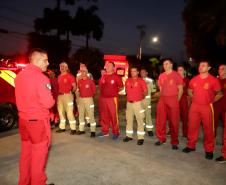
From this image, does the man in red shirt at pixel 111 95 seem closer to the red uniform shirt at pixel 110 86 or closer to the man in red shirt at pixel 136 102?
the red uniform shirt at pixel 110 86

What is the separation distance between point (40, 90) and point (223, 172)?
12.5ft

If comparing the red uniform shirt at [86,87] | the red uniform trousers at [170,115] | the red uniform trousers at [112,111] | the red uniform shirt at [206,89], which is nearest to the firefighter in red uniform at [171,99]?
the red uniform trousers at [170,115]

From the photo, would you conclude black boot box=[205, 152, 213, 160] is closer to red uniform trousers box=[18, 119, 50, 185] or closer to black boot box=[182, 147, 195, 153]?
black boot box=[182, 147, 195, 153]

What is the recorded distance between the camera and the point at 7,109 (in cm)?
952

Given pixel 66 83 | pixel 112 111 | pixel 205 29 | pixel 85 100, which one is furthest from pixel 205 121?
pixel 205 29

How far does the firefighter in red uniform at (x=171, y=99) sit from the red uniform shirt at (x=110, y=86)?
4.12ft

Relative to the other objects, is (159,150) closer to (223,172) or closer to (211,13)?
(223,172)

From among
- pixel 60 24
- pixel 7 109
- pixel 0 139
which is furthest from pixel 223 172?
pixel 60 24

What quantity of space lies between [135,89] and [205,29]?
1272cm

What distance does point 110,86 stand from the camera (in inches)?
320

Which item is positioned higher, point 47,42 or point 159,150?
point 47,42

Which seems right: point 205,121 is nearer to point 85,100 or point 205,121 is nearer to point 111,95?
point 111,95

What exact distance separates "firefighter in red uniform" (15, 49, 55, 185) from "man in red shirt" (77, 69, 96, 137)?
4.10 meters

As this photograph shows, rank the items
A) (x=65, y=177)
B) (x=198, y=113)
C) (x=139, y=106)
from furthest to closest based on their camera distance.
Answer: (x=139, y=106) → (x=198, y=113) → (x=65, y=177)
